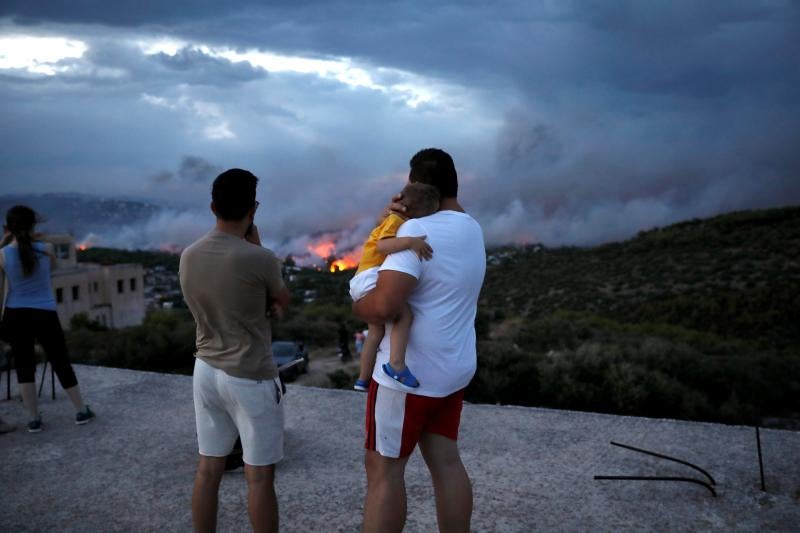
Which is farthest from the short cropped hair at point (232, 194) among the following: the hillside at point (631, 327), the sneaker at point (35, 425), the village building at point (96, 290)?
the village building at point (96, 290)

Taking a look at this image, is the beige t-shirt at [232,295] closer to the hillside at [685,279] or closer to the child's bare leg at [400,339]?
the child's bare leg at [400,339]

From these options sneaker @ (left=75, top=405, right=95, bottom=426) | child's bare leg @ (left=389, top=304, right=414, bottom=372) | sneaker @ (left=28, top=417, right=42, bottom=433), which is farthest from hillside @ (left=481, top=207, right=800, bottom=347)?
child's bare leg @ (left=389, top=304, right=414, bottom=372)

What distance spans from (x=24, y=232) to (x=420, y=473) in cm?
336

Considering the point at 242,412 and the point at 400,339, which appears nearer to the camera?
the point at 400,339

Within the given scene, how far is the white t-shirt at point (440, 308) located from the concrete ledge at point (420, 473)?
150 centimetres

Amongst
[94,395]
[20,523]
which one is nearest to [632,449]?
[20,523]

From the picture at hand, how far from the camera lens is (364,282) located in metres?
2.70

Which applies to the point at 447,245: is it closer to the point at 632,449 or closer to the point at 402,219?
the point at 402,219

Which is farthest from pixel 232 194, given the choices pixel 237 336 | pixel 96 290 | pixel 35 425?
pixel 96 290

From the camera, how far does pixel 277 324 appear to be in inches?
843

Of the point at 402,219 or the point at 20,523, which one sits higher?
the point at 402,219

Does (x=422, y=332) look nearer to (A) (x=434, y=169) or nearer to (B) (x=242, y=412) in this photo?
(A) (x=434, y=169)

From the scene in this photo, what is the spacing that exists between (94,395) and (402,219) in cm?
518

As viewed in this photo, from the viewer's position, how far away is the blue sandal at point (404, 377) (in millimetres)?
2639
